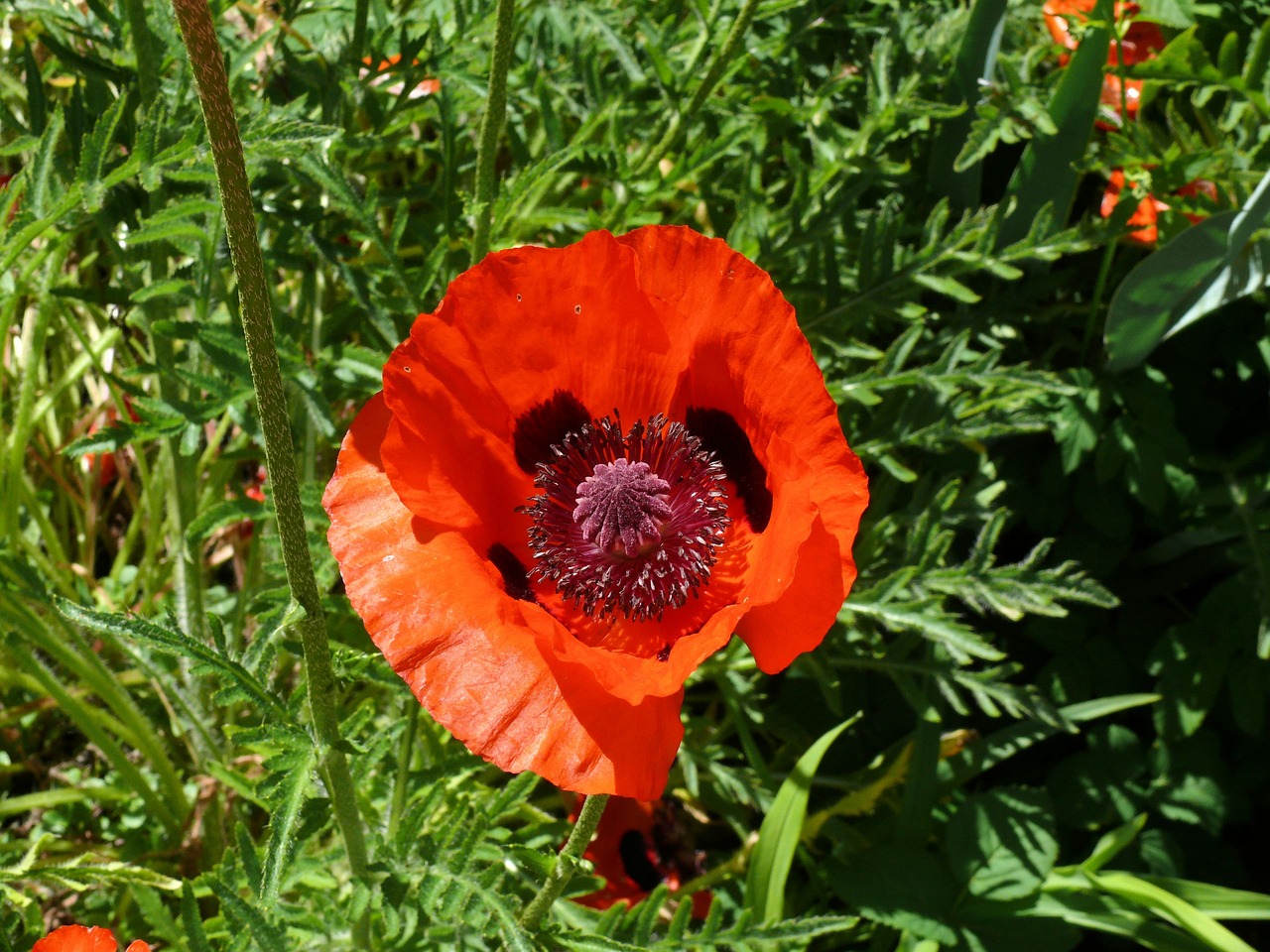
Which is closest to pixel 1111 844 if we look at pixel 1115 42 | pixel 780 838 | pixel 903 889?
pixel 903 889

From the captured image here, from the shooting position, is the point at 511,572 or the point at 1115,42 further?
the point at 1115,42

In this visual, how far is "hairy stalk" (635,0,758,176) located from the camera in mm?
2006

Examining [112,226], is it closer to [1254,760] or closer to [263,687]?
[263,687]

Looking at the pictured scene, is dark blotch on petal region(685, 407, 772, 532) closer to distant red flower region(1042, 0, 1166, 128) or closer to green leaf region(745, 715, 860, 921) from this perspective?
green leaf region(745, 715, 860, 921)

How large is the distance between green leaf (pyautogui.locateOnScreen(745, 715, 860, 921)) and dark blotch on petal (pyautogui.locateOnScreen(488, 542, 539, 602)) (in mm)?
721

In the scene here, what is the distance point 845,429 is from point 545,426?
977 millimetres

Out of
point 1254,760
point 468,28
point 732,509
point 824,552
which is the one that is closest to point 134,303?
point 468,28

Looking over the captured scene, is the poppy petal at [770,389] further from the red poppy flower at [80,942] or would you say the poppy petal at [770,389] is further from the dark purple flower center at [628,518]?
the red poppy flower at [80,942]

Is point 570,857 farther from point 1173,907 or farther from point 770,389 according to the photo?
point 1173,907

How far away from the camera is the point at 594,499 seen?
5.58 ft

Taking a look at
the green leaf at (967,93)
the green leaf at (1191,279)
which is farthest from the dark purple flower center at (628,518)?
the green leaf at (1191,279)

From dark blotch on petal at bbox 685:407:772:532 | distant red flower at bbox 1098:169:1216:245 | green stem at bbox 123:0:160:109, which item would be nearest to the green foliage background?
green stem at bbox 123:0:160:109

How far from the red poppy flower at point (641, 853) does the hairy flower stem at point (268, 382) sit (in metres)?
0.99

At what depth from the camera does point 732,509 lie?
1.79m
